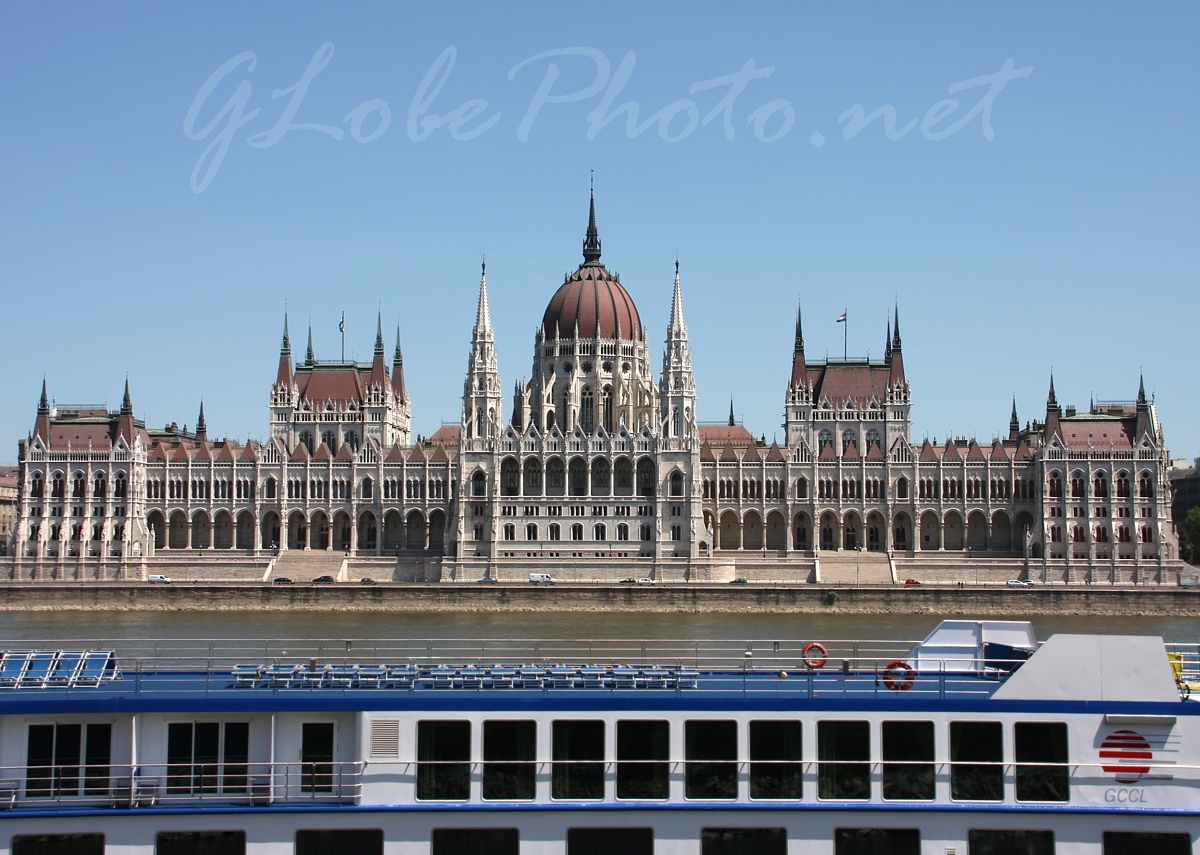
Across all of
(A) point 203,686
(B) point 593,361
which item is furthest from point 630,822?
(B) point 593,361

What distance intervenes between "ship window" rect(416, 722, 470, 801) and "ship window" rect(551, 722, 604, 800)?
109 centimetres

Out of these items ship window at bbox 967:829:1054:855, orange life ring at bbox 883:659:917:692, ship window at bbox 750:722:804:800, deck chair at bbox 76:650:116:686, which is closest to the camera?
ship window at bbox 967:829:1054:855

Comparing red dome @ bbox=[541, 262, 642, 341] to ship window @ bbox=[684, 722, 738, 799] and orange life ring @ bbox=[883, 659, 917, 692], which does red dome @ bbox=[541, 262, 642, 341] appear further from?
ship window @ bbox=[684, 722, 738, 799]

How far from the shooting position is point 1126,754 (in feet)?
57.7

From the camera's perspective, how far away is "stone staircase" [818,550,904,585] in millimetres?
101688

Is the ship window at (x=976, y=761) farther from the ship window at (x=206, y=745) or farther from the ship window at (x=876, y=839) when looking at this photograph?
the ship window at (x=206, y=745)

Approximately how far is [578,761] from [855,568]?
291ft

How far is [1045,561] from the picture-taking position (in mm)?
104375

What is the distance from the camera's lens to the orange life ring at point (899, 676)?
18859 millimetres

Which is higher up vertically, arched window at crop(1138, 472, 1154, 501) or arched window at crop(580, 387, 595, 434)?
arched window at crop(580, 387, 595, 434)

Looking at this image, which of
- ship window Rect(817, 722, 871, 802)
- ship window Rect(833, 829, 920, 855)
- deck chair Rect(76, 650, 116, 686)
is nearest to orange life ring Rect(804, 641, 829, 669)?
ship window Rect(817, 722, 871, 802)

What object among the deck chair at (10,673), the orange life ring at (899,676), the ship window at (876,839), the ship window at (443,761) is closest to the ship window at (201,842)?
the ship window at (443,761)

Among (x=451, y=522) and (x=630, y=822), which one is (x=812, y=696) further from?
(x=451, y=522)

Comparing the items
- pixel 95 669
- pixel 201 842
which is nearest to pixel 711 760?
pixel 201 842
